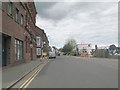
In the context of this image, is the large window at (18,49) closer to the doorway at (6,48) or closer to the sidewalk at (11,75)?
the doorway at (6,48)

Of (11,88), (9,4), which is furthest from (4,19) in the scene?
(11,88)

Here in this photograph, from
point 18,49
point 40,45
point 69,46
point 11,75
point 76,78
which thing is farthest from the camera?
point 69,46

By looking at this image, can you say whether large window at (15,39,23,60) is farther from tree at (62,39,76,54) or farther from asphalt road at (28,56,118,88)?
tree at (62,39,76,54)

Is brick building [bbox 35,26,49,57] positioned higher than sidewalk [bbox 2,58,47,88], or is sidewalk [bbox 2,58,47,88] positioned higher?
brick building [bbox 35,26,49,57]

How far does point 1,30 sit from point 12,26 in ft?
20.8

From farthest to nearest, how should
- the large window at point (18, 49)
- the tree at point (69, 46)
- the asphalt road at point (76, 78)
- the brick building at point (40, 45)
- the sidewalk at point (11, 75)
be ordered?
1. the tree at point (69, 46)
2. the brick building at point (40, 45)
3. the large window at point (18, 49)
4. the sidewalk at point (11, 75)
5. the asphalt road at point (76, 78)

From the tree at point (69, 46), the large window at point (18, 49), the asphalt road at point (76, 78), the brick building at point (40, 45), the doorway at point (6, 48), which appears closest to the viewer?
the asphalt road at point (76, 78)

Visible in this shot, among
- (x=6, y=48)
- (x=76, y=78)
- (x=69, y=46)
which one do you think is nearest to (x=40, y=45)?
(x=6, y=48)

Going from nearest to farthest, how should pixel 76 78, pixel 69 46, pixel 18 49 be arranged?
pixel 76 78 < pixel 18 49 < pixel 69 46

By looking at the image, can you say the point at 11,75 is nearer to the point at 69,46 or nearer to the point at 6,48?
the point at 6,48

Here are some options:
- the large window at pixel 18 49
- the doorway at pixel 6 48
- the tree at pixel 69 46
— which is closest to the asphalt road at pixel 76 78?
the doorway at pixel 6 48

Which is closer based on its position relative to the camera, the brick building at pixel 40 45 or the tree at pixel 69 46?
the brick building at pixel 40 45

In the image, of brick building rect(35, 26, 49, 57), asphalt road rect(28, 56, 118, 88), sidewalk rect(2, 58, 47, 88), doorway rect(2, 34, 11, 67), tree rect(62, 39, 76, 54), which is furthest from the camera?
tree rect(62, 39, 76, 54)

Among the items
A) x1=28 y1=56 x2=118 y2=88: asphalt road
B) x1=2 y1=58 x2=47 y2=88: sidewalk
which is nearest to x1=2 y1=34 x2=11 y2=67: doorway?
x1=2 y1=58 x2=47 y2=88: sidewalk
